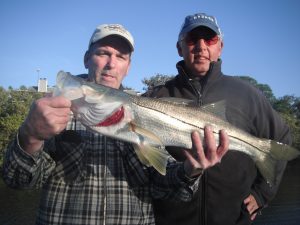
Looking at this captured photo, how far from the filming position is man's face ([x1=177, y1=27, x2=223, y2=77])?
473 centimetres

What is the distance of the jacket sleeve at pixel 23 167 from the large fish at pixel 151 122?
58cm

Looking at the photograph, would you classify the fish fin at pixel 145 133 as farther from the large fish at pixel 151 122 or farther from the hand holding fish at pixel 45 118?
the hand holding fish at pixel 45 118

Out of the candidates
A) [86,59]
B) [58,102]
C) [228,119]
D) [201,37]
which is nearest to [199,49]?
[201,37]

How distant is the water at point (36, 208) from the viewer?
75.9 ft

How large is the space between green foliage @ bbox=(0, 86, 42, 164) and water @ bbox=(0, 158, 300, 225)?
5.67 m

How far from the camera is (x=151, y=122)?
11.8ft

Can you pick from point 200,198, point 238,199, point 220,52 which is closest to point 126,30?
point 220,52

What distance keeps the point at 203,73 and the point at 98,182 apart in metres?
2.34

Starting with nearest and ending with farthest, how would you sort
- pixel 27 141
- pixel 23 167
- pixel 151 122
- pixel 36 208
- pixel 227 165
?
pixel 27 141, pixel 23 167, pixel 151 122, pixel 227 165, pixel 36 208

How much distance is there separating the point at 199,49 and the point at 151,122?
1677 mm

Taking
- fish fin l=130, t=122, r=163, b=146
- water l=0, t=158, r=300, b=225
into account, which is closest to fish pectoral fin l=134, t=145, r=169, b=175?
fish fin l=130, t=122, r=163, b=146

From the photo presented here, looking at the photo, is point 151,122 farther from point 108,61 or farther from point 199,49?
point 199,49

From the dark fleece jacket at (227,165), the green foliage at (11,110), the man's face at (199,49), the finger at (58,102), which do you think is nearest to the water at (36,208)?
the green foliage at (11,110)

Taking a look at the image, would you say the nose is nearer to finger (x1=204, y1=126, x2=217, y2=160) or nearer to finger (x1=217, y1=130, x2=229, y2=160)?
finger (x1=204, y1=126, x2=217, y2=160)
